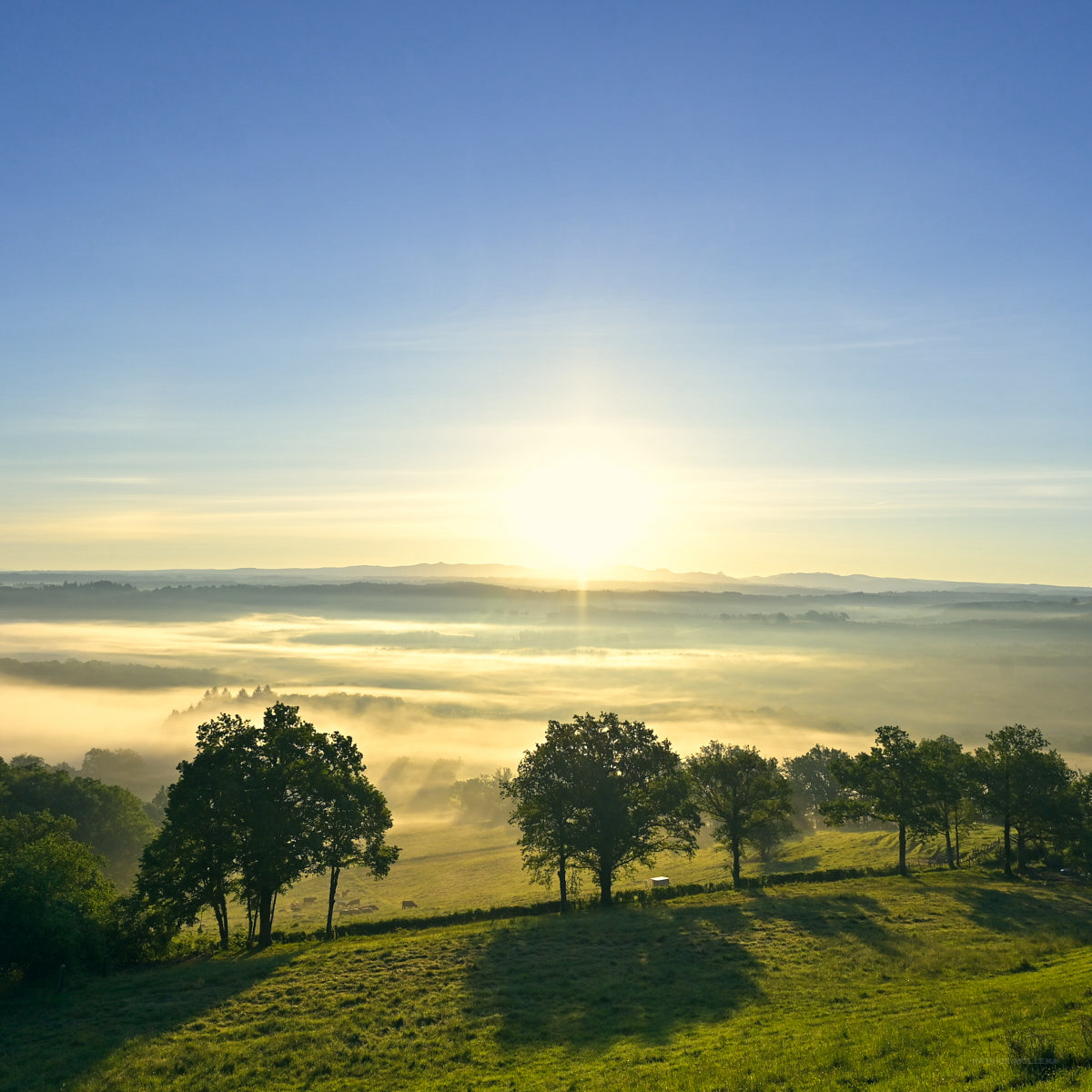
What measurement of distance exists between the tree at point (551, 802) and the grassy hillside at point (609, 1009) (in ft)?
29.7

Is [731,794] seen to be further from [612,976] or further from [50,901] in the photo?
[50,901]

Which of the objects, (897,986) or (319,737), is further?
(319,737)

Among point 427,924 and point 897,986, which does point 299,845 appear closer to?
point 427,924

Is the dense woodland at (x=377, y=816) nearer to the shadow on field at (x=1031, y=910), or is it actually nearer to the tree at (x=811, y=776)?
the shadow on field at (x=1031, y=910)

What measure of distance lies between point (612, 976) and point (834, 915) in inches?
756

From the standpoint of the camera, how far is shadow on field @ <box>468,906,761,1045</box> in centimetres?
3028

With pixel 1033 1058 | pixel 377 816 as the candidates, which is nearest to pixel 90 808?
pixel 377 816

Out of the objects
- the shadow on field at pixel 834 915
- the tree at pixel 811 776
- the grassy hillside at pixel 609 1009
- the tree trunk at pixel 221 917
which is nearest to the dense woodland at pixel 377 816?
the tree trunk at pixel 221 917

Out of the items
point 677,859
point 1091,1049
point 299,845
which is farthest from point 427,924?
point 677,859

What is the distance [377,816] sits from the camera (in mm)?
52906

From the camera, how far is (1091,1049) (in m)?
18.8

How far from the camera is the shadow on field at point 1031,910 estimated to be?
136ft

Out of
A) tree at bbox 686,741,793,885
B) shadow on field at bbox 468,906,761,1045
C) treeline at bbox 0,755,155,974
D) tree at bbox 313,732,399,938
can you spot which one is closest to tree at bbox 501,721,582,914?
shadow on field at bbox 468,906,761,1045

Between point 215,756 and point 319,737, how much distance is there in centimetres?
740
